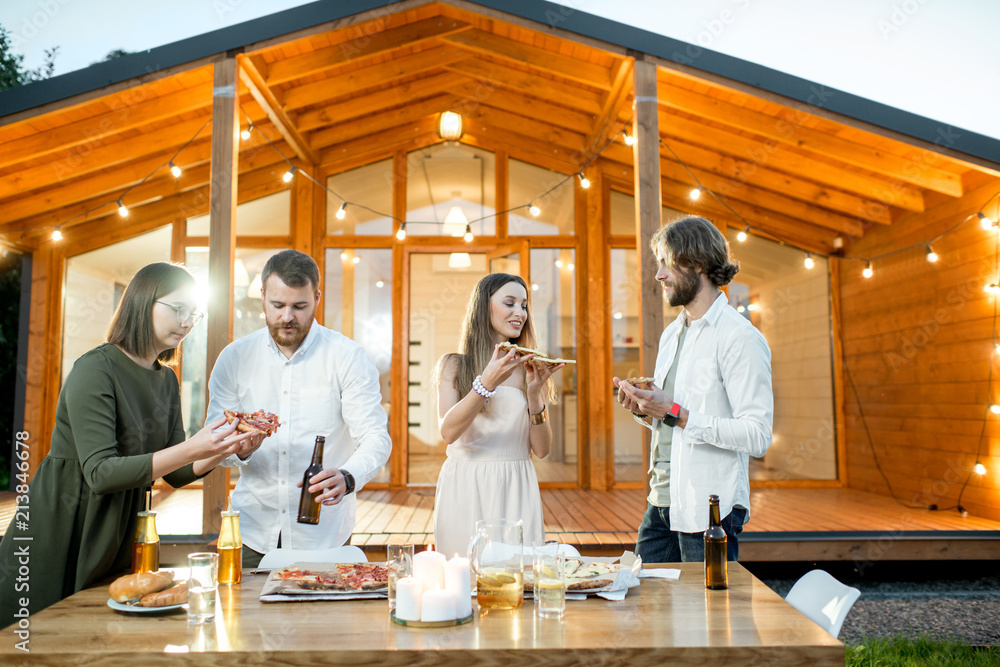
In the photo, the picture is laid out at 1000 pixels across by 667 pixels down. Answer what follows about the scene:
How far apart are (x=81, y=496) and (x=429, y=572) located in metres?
0.95

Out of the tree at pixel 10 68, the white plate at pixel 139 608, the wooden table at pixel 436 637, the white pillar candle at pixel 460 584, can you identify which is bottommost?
the wooden table at pixel 436 637

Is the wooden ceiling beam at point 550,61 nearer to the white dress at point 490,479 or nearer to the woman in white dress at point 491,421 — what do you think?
the woman in white dress at point 491,421

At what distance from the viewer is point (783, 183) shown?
19.9 feet

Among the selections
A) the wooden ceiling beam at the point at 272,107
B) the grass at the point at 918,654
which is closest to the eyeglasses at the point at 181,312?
the wooden ceiling beam at the point at 272,107

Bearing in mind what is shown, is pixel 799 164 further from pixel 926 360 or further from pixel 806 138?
pixel 926 360

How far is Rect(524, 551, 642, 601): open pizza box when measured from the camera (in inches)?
59.7

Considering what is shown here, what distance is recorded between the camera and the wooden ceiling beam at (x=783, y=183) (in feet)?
19.8

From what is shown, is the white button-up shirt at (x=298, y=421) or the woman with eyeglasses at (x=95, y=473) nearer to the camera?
the woman with eyeglasses at (x=95, y=473)

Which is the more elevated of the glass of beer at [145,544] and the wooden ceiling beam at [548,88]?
the wooden ceiling beam at [548,88]

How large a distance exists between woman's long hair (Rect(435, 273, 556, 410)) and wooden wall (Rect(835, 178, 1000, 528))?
419 centimetres

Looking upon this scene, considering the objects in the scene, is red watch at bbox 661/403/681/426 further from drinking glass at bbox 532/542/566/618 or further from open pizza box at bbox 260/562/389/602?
open pizza box at bbox 260/562/389/602

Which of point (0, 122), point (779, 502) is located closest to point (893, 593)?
point (779, 502)

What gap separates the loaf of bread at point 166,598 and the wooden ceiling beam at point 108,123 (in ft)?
14.1

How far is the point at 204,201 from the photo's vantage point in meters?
6.75
